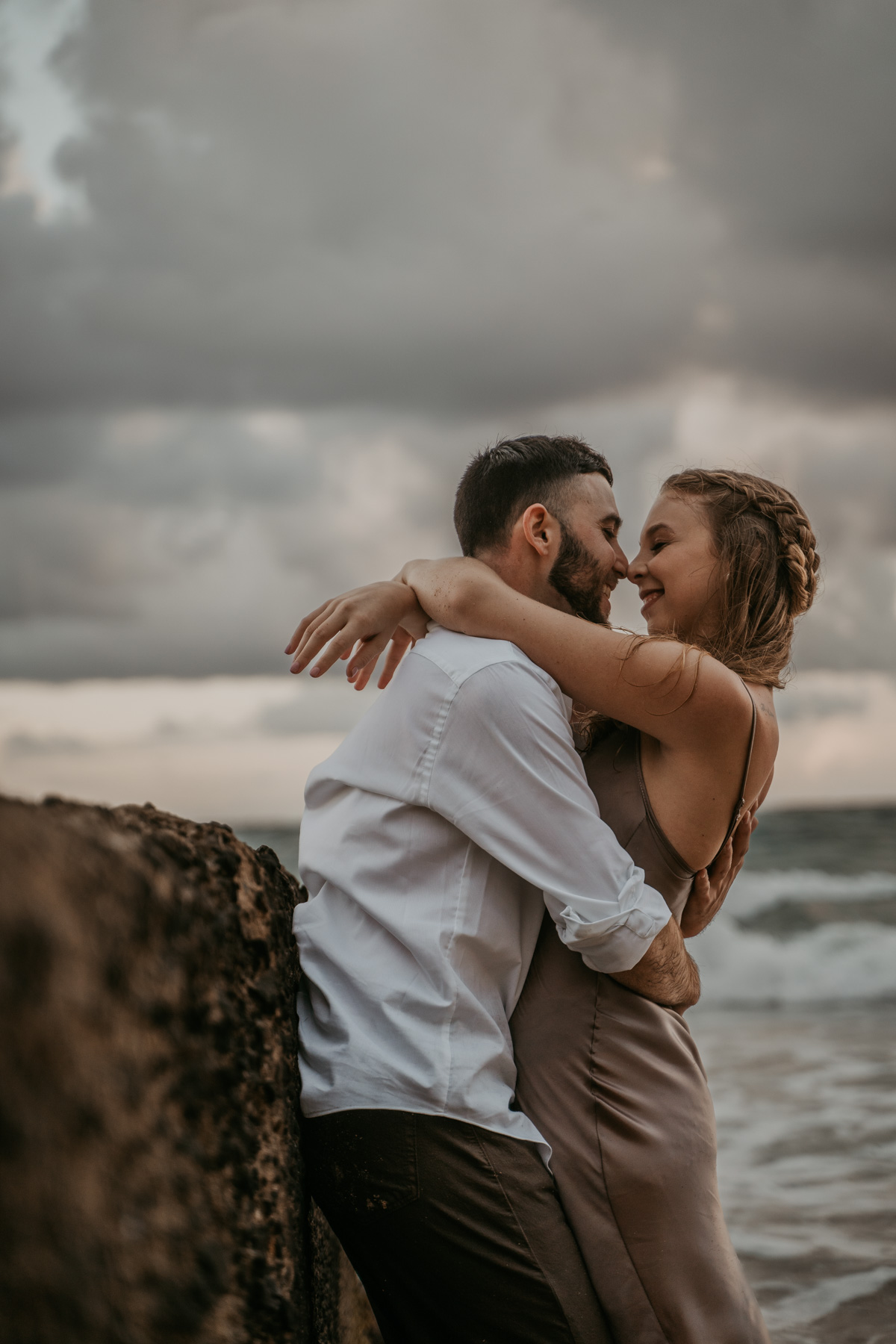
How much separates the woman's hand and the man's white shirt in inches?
14.3

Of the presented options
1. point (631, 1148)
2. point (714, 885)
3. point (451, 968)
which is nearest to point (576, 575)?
point (714, 885)

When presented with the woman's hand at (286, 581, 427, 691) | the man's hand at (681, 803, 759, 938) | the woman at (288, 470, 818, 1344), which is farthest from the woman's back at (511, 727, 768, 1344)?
the woman's hand at (286, 581, 427, 691)

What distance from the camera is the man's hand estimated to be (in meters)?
2.79

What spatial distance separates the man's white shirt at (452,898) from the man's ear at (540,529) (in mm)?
633

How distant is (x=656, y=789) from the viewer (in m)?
2.59

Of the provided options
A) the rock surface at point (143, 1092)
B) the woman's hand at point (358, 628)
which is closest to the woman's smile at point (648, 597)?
the woman's hand at point (358, 628)

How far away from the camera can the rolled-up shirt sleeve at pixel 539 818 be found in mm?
2184

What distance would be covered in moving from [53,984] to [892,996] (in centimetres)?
1242

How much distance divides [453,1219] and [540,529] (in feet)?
5.44

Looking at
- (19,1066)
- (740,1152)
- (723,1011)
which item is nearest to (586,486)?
(19,1066)

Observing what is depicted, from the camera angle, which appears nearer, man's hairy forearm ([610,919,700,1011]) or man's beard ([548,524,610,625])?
man's hairy forearm ([610,919,700,1011])

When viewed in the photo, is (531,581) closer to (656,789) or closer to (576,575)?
(576,575)

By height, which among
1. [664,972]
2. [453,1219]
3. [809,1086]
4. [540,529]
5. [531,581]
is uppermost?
[540,529]

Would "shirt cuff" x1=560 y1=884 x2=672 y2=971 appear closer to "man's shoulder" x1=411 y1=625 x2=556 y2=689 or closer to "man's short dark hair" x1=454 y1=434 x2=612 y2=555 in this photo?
"man's shoulder" x1=411 y1=625 x2=556 y2=689
